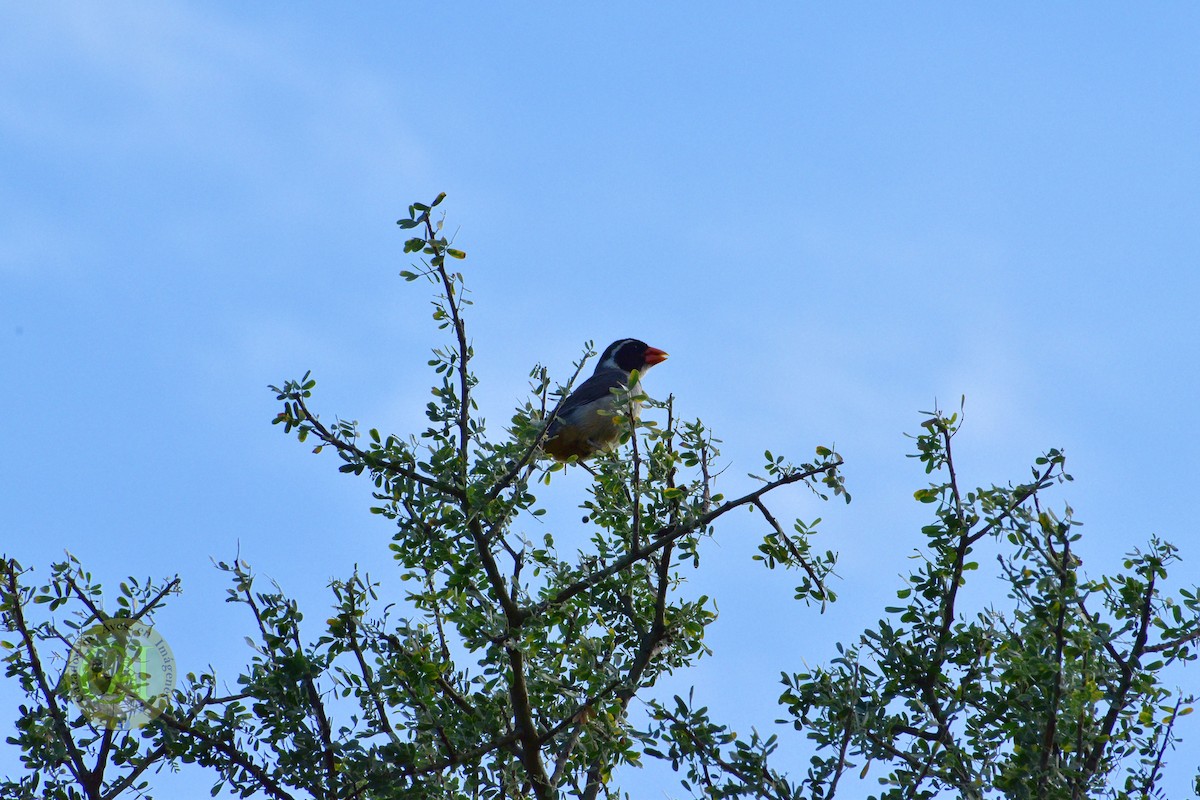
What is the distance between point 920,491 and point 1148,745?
4.27ft

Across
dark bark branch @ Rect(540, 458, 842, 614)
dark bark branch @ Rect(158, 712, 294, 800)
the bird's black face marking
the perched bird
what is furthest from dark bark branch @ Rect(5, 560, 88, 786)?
the bird's black face marking

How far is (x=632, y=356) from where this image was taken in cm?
1103

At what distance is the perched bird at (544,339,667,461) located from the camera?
862 centimetres

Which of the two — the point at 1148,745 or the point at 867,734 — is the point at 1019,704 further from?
the point at 1148,745

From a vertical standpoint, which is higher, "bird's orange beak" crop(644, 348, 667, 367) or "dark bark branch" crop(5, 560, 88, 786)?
"bird's orange beak" crop(644, 348, 667, 367)

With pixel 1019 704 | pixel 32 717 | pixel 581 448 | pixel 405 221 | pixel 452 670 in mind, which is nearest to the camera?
pixel 1019 704

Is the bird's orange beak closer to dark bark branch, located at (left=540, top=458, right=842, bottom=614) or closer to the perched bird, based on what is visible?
the perched bird

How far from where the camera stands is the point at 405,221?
4.60 m

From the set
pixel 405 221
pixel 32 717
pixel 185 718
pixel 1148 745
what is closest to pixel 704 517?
pixel 405 221

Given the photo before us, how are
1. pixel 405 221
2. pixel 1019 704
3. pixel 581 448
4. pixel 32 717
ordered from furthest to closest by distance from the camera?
1. pixel 581 448
2. pixel 32 717
3. pixel 405 221
4. pixel 1019 704

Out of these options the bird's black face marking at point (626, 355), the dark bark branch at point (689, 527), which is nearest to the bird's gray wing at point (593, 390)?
the bird's black face marking at point (626, 355)

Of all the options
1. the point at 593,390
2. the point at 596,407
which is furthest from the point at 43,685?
the point at 593,390

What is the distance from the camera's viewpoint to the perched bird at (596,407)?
8.62 meters

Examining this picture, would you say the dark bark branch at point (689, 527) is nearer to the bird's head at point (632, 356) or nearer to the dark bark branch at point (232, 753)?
the dark bark branch at point (232, 753)
